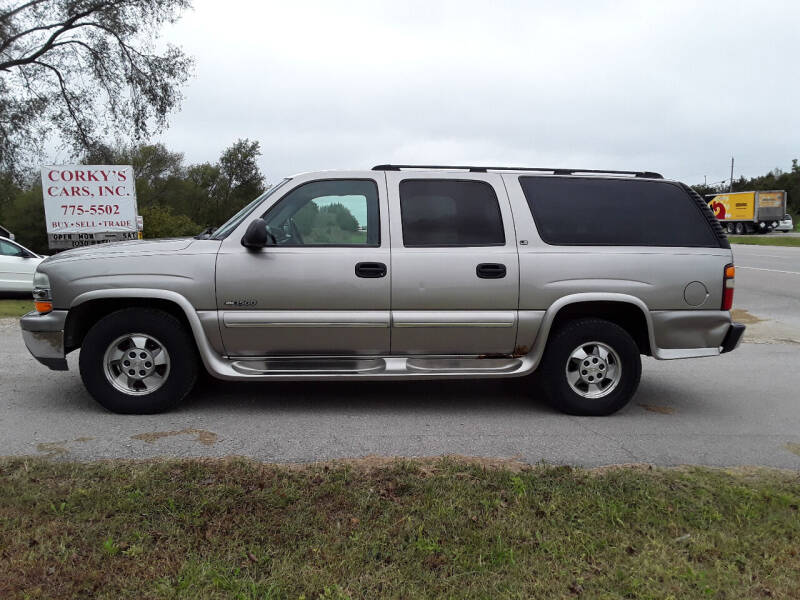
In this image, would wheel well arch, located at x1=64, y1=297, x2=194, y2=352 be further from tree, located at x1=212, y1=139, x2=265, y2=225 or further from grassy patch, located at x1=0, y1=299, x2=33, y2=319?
tree, located at x1=212, y1=139, x2=265, y2=225

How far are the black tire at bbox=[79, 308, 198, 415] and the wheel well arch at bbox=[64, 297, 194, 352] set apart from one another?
93 millimetres

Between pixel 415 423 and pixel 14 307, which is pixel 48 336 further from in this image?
pixel 14 307

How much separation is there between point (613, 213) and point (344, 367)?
2.46 meters

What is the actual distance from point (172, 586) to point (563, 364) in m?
3.43

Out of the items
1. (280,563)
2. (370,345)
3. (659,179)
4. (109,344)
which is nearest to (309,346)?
(370,345)

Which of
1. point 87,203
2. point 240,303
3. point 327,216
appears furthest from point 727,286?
point 87,203

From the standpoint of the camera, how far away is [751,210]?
5031 centimetres

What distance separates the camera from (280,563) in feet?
9.25

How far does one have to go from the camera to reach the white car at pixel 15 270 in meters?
13.2

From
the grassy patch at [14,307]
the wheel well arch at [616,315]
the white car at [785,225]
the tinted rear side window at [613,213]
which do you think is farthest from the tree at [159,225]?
the white car at [785,225]

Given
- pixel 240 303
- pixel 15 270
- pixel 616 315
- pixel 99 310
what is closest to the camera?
pixel 240 303

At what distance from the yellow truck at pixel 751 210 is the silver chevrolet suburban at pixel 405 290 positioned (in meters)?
50.6

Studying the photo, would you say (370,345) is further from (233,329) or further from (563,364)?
(563,364)

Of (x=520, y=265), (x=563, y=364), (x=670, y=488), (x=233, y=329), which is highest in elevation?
(x=520, y=265)
